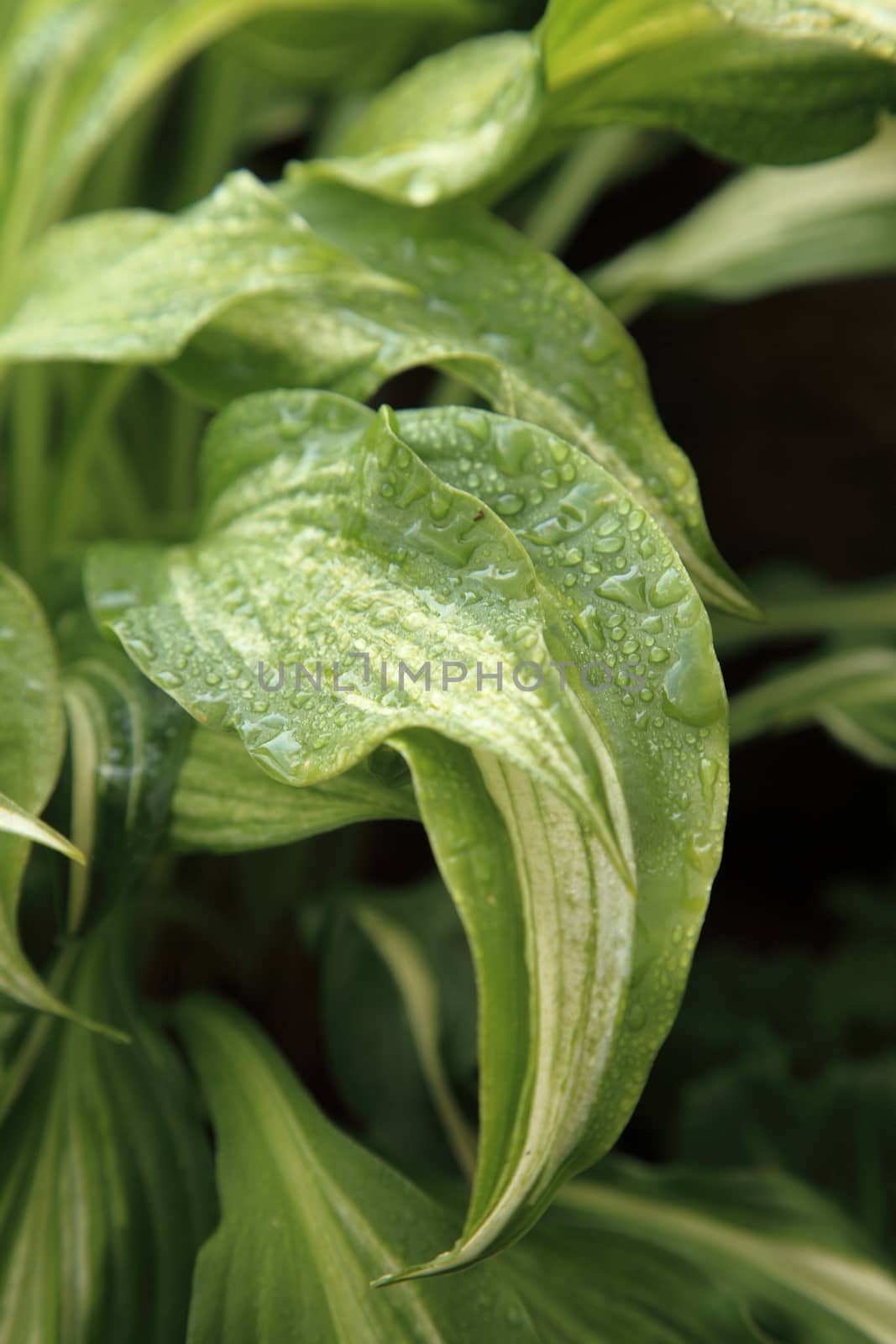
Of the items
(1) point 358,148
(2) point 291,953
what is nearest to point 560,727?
(1) point 358,148

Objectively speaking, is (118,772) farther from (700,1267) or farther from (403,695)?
(700,1267)

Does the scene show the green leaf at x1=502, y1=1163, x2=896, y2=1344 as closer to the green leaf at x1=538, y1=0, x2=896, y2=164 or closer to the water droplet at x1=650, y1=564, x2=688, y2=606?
the water droplet at x1=650, y1=564, x2=688, y2=606

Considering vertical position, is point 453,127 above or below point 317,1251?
above

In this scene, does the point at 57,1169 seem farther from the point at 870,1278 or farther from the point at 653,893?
the point at 870,1278

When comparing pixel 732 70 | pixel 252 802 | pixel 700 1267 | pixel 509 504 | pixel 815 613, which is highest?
pixel 732 70

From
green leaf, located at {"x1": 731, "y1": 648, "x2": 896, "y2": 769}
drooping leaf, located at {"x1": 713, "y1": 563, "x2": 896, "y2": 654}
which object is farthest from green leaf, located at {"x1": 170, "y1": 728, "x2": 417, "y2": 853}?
drooping leaf, located at {"x1": 713, "y1": 563, "x2": 896, "y2": 654}

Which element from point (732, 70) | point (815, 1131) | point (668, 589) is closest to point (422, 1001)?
point (815, 1131)
